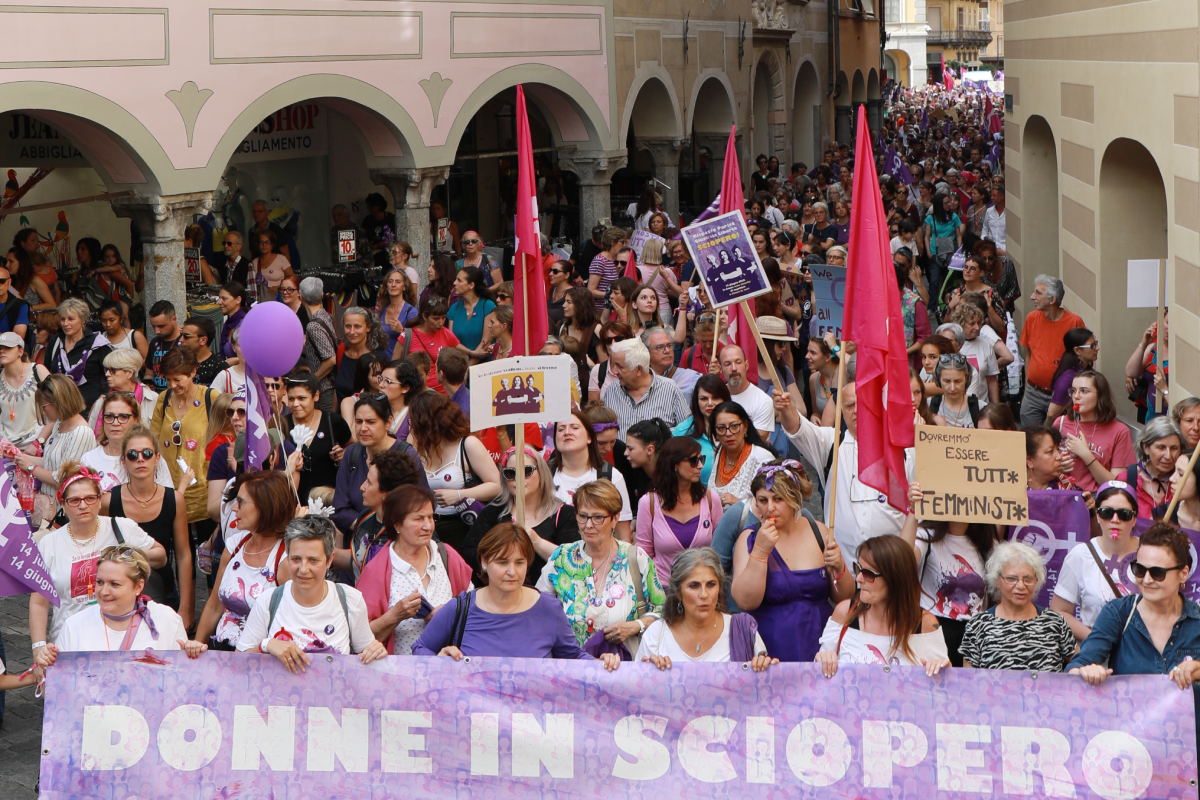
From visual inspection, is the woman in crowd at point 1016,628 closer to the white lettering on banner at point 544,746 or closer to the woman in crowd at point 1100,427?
the white lettering on banner at point 544,746

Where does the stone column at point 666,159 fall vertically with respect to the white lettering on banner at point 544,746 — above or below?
above

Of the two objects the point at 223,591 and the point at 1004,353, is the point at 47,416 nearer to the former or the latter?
the point at 223,591

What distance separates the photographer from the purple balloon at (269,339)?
753 cm

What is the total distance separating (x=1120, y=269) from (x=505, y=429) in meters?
6.42

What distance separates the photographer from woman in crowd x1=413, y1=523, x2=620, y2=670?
17.3 feet

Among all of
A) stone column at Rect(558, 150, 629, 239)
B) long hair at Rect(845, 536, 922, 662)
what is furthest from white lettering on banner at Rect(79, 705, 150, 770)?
stone column at Rect(558, 150, 629, 239)

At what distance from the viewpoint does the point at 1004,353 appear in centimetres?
1016

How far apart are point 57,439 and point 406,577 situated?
11.0 feet

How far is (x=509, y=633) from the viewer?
Answer: 17.5 ft

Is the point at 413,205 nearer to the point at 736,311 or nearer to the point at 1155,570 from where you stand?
the point at 736,311

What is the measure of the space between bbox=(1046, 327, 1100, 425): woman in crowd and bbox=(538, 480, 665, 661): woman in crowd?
392cm

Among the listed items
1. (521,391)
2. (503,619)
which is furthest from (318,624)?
(521,391)

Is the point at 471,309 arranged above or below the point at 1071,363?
above

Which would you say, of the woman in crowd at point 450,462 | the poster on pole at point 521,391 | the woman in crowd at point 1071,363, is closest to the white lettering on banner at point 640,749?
the poster on pole at point 521,391
